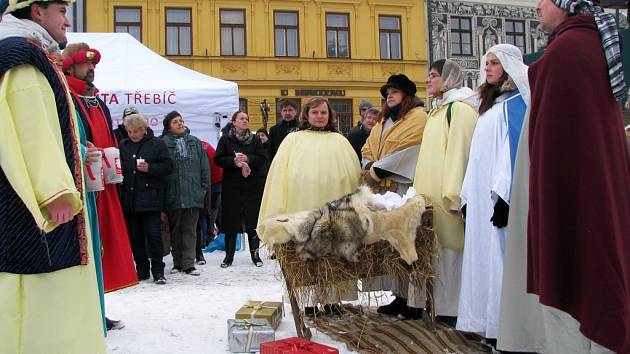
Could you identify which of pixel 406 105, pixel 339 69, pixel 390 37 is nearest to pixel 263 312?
pixel 406 105

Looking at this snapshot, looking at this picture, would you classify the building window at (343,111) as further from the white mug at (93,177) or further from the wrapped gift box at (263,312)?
the white mug at (93,177)

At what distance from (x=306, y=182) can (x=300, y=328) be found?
1.13 metres

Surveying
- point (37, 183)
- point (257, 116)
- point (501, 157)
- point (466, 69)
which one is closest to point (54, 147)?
point (37, 183)

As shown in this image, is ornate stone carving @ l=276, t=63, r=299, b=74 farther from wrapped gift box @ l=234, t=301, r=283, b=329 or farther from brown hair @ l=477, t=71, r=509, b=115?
brown hair @ l=477, t=71, r=509, b=115

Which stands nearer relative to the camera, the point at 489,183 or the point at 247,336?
the point at 489,183

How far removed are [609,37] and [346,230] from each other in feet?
5.89

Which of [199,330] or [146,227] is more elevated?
[146,227]

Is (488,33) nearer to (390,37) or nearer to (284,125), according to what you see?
(390,37)

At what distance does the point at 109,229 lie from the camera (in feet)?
13.4

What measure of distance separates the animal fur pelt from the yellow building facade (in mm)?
21338

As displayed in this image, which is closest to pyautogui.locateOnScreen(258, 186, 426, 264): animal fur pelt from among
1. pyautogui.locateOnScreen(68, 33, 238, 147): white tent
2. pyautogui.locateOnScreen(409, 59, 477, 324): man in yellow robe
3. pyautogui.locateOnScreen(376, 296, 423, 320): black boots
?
pyautogui.locateOnScreen(409, 59, 477, 324): man in yellow robe

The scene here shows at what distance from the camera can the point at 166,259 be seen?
8.34 meters

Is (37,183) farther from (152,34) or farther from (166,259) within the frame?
(152,34)

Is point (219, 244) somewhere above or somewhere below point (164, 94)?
below
